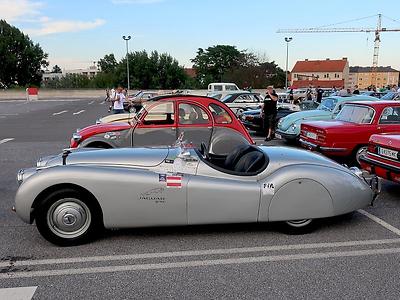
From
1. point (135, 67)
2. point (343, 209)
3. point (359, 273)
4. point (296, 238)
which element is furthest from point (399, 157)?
point (135, 67)

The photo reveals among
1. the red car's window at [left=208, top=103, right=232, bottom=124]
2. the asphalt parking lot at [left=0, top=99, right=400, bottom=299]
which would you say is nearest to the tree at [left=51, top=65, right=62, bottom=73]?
the red car's window at [left=208, top=103, right=232, bottom=124]

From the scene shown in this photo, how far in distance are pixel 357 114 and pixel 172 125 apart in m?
4.06

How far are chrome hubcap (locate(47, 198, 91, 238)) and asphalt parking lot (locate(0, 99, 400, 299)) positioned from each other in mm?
181

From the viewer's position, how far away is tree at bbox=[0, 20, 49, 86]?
235ft

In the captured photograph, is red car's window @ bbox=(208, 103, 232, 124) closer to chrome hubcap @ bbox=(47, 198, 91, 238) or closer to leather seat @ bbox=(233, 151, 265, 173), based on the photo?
leather seat @ bbox=(233, 151, 265, 173)

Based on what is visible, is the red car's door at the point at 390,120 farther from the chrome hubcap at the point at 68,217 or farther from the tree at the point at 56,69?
the tree at the point at 56,69

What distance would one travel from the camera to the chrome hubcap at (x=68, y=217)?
156 inches

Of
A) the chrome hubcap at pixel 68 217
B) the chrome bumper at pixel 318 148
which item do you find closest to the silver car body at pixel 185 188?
the chrome hubcap at pixel 68 217

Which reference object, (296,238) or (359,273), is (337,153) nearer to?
(296,238)

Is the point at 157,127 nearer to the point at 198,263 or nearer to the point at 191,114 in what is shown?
the point at 191,114

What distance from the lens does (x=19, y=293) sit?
3158 mm

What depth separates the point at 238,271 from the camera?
3.52 meters

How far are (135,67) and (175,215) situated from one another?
2771 inches

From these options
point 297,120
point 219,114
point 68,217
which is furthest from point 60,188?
point 297,120
